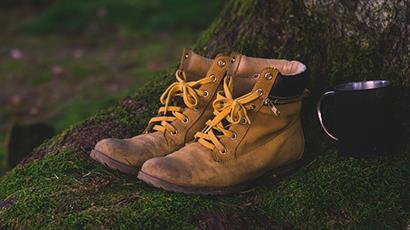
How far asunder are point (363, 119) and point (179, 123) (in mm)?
716

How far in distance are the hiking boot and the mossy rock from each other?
3.3 inches

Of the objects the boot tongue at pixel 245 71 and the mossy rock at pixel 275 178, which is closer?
the mossy rock at pixel 275 178

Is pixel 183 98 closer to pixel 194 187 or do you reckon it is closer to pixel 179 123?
pixel 179 123

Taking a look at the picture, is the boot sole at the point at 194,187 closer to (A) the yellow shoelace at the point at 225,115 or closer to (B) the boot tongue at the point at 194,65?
(A) the yellow shoelace at the point at 225,115

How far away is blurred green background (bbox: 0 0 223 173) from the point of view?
6590 mm

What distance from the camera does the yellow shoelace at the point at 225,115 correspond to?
280 cm

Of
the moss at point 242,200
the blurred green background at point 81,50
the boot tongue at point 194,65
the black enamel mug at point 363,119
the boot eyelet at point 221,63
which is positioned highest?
the boot eyelet at point 221,63

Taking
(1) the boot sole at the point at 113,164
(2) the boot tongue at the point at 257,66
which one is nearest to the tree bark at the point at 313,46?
(1) the boot sole at the point at 113,164

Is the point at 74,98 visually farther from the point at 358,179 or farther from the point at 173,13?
the point at 358,179

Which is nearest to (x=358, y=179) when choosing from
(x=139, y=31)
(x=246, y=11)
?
(x=246, y=11)

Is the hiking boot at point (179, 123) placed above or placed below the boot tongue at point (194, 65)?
below

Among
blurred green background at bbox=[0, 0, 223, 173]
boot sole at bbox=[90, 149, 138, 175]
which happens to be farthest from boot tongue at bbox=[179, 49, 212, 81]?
blurred green background at bbox=[0, 0, 223, 173]

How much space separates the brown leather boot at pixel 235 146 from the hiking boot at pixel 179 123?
3.2 inches

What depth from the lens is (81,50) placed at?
8.48m
